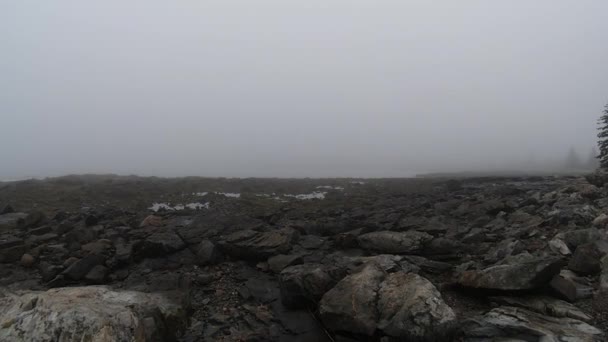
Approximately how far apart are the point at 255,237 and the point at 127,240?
799 centimetres

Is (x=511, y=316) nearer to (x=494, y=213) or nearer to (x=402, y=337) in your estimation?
(x=402, y=337)

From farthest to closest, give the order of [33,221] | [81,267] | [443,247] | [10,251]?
[33,221] < [10,251] < [443,247] < [81,267]

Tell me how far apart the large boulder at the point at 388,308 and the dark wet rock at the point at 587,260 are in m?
5.57

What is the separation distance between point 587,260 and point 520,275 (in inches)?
120

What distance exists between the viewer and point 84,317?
6941mm

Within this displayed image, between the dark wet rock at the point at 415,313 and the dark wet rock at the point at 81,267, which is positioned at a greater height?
the dark wet rock at the point at 415,313

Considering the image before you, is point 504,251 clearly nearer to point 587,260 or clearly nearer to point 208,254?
point 587,260

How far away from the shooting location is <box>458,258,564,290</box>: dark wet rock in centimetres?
819

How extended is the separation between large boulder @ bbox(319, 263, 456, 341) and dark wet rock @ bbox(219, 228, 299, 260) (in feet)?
18.4

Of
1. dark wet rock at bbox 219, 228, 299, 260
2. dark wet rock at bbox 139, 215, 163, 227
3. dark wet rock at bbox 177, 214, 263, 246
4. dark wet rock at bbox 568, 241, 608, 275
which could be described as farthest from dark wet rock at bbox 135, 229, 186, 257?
dark wet rock at bbox 568, 241, 608, 275

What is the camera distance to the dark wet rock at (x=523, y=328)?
6348 mm

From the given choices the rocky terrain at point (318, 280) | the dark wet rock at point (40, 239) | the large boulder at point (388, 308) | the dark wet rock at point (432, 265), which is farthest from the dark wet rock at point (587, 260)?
the dark wet rock at point (40, 239)

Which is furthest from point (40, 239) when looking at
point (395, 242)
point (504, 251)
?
point (504, 251)

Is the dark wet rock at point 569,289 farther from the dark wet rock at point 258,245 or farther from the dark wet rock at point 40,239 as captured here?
the dark wet rock at point 40,239
